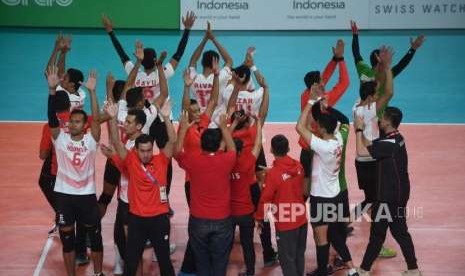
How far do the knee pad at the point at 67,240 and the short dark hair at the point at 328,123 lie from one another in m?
2.98

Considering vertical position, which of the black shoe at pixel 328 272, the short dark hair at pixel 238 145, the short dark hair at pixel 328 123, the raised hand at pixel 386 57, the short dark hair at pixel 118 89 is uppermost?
the raised hand at pixel 386 57

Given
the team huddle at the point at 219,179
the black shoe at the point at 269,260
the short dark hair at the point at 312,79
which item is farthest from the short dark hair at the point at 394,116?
the black shoe at the point at 269,260

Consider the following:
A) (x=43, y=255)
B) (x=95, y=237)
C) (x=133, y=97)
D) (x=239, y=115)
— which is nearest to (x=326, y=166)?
(x=239, y=115)

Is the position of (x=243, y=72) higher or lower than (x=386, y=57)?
lower

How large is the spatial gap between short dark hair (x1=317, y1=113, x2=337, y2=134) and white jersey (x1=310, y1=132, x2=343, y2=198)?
122mm

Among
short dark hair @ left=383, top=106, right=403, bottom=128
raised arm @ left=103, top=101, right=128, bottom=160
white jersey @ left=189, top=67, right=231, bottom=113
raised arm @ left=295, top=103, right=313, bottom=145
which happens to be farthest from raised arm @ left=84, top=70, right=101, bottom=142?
short dark hair @ left=383, top=106, right=403, bottom=128

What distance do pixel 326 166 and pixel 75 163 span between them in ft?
8.86

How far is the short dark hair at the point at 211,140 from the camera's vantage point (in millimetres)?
7520

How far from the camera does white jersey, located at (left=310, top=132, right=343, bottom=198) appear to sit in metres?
7.97

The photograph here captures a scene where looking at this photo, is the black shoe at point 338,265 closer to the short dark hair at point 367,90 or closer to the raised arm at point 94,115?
the short dark hair at point 367,90

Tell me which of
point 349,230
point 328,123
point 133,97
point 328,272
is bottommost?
point 328,272

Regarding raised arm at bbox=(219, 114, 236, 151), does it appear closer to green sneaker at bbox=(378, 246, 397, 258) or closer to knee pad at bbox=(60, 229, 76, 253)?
knee pad at bbox=(60, 229, 76, 253)

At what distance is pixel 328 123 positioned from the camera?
7.99 meters

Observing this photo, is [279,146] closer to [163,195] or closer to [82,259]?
[163,195]
